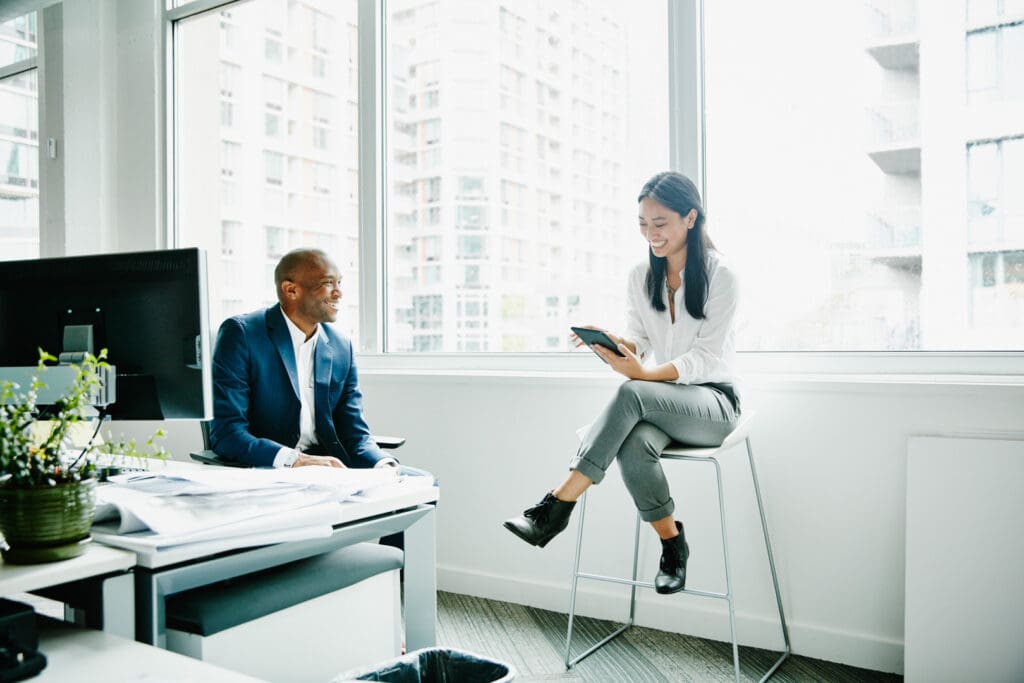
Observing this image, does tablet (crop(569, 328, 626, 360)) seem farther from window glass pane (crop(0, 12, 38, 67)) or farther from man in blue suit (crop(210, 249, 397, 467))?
window glass pane (crop(0, 12, 38, 67))

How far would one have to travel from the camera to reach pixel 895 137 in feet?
8.82

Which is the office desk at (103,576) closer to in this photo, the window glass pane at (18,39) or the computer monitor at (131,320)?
the computer monitor at (131,320)

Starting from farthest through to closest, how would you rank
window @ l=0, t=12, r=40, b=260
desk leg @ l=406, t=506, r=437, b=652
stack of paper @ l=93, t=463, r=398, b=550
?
window @ l=0, t=12, r=40, b=260 < desk leg @ l=406, t=506, r=437, b=652 < stack of paper @ l=93, t=463, r=398, b=550

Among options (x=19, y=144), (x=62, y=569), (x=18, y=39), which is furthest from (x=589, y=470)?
(x=18, y=39)

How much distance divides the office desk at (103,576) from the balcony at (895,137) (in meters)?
2.52

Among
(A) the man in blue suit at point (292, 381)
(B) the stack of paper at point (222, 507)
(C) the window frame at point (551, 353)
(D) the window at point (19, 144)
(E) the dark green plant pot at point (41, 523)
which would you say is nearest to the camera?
(E) the dark green plant pot at point (41, 523)

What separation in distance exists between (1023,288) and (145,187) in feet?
13.5

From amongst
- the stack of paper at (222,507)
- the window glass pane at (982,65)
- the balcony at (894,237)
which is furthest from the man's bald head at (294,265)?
the window glass pane at (982,65)

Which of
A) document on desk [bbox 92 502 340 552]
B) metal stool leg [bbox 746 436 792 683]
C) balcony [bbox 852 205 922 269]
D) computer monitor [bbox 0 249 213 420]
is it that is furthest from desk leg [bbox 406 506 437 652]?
balcony [bbox 852 205 922 269]

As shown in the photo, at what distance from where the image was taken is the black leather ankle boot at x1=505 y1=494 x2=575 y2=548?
243 cm

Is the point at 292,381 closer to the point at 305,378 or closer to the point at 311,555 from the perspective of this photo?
the point at 305,378

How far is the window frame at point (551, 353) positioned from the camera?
2592 millimetres

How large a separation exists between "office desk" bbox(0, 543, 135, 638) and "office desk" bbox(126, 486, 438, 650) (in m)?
0.02

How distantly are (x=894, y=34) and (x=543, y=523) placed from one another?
195 cm
